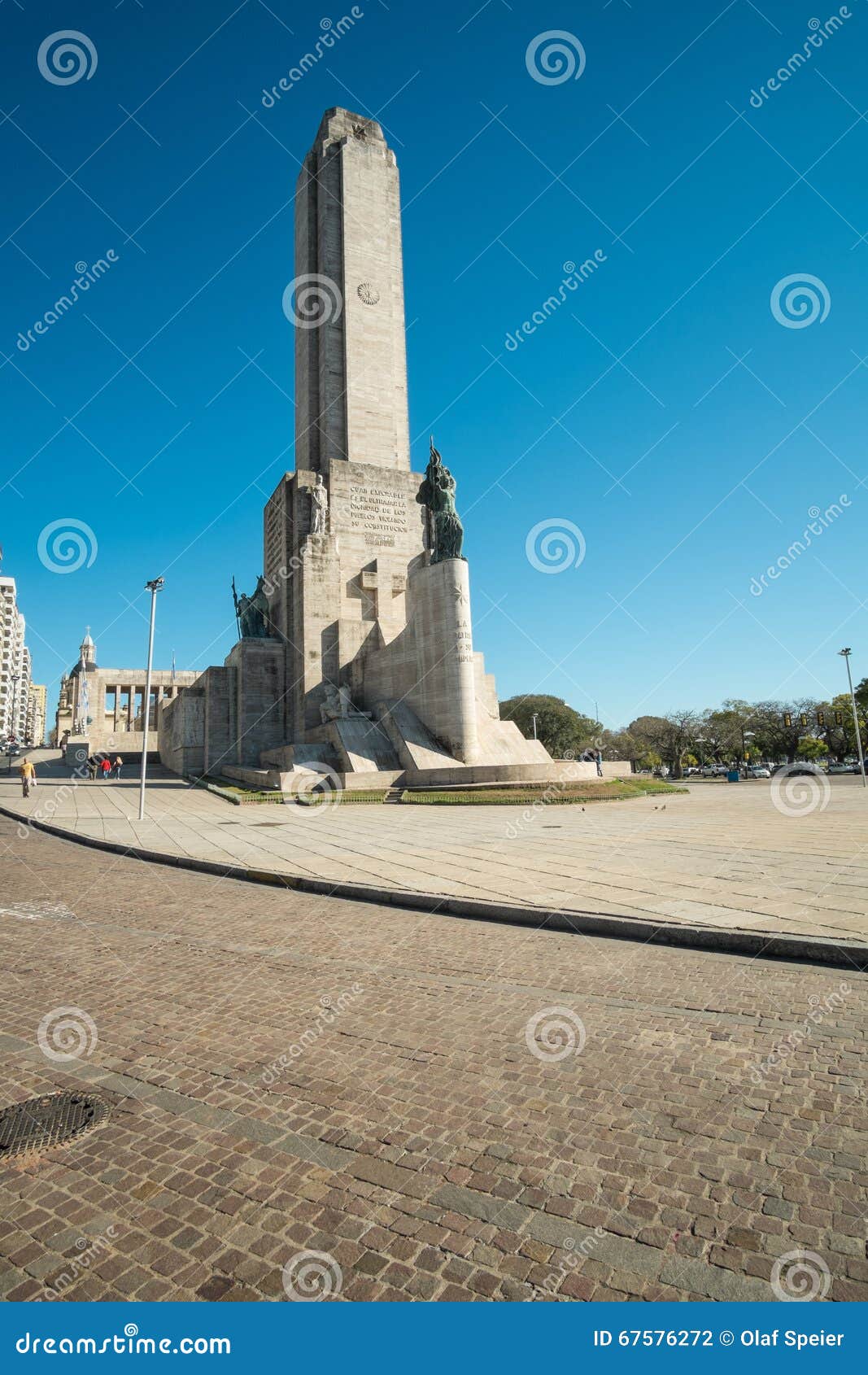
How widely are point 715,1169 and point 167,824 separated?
53.5 ft

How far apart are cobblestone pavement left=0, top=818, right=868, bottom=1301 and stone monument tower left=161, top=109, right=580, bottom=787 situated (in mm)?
18723

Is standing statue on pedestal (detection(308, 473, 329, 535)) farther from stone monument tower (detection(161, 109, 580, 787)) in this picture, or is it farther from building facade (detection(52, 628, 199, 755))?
building facade (detection(52, 628, 199, 755))

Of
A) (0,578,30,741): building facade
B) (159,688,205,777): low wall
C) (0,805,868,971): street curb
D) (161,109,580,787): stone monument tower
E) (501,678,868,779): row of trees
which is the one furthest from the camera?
(0,578,30,741): building facade

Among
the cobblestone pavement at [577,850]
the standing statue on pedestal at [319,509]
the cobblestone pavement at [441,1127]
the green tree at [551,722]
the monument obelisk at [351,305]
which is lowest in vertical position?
the cobblestone pavement at [441,1127]

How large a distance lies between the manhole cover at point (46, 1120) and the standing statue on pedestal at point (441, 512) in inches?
996

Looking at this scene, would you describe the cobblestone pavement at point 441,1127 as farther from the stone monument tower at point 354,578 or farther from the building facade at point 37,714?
the building facade at point 37,714

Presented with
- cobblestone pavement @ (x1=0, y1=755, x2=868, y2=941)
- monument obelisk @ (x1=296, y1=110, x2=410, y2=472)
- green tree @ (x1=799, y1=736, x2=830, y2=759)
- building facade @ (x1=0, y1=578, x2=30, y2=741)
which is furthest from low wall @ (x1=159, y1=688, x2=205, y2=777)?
green tree @ (x1=799, y1=736, x2=830, y2=759)

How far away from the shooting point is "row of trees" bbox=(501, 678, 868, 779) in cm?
6869

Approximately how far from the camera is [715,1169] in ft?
9.81

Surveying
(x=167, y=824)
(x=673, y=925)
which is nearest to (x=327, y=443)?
(x=167, y=824)

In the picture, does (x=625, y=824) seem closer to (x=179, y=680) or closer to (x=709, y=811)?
(x=709, y=811)

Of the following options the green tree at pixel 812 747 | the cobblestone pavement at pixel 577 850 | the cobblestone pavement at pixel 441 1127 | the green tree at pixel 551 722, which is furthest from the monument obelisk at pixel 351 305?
the green tree at pixel 812 747

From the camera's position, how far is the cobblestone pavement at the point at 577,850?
24.5 feet

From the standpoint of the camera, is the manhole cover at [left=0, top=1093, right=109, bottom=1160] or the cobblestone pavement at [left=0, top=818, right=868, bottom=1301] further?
the manhole cover at [left=0, top=1093, right=109, bottom=1160]
